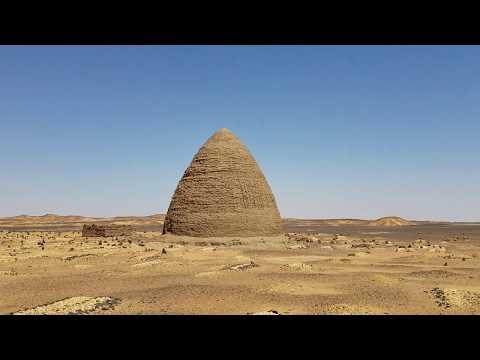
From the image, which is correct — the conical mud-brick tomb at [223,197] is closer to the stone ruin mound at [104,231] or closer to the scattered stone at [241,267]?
the stone ruin mound at [104,231]

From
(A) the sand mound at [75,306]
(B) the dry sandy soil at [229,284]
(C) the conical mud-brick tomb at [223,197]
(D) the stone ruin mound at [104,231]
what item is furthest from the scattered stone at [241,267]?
(D) the stone ruin mound at [104,231]

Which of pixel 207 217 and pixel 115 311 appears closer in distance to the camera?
pixel 115 311

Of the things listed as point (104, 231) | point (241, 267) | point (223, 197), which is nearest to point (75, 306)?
point (241, 267)

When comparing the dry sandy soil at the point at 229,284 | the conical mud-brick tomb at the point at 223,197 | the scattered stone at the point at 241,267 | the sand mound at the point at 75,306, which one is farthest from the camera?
the conical mud-brick tomb at the point at 223,197

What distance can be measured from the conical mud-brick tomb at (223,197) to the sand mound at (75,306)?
16.4m

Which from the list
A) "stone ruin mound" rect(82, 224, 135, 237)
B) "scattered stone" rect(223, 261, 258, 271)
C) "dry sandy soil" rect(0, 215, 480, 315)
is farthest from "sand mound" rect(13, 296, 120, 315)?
"stone ruin mound" rect(82, 224, 135, 237)

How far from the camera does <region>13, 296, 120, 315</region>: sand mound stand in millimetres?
7895

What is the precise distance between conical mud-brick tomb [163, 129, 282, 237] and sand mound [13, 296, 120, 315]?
16374 millimetres

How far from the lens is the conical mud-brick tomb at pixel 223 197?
25.6 metres
